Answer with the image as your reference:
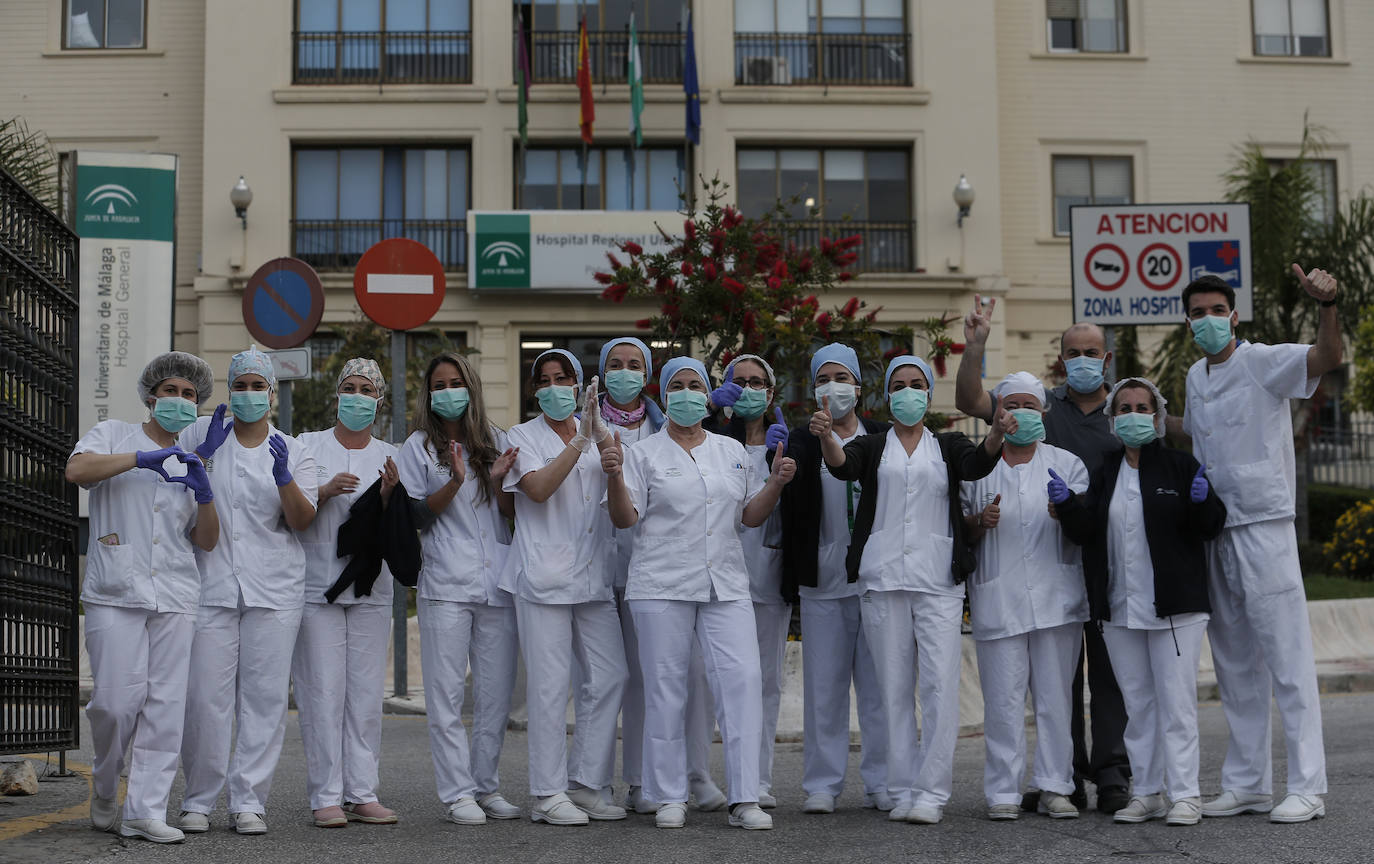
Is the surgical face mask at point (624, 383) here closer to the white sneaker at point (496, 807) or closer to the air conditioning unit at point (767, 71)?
the white sneaker at point (496, 807)

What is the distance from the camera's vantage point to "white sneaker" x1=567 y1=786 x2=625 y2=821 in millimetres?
7754

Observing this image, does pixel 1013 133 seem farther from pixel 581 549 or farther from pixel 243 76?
pixel 581 549

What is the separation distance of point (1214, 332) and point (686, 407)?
8.28 ft

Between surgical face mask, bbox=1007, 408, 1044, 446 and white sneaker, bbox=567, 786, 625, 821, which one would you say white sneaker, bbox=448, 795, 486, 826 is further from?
surgical face mask, bbox=1007, 408, 1044, 446

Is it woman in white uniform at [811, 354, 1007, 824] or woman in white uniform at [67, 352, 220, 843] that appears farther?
woman in white uniform at [811, 354, 1007, 824]

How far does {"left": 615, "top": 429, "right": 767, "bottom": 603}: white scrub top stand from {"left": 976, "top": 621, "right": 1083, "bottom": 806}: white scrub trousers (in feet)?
4.12

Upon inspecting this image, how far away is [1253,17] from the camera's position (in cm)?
3081

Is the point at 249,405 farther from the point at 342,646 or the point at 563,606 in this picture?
the point at 563,606

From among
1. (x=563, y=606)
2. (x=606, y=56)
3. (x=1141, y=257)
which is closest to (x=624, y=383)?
(x=563, y=606)

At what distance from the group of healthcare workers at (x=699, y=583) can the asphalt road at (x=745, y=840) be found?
0.55 ft

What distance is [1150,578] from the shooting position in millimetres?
7609

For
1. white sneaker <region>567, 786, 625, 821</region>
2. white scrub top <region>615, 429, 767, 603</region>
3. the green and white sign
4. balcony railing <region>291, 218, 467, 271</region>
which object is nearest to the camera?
white scrub top <region>615, 429, 767, 603</region>

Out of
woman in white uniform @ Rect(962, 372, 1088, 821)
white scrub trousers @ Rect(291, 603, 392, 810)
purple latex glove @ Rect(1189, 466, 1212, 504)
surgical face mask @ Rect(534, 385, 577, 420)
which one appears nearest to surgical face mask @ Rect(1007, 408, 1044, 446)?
woman in white uniform @ Rect(962, 372, 1088, 821)

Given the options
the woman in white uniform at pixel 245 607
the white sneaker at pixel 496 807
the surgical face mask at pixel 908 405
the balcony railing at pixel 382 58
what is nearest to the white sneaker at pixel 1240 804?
the surgical face mask at pixel 908 405
